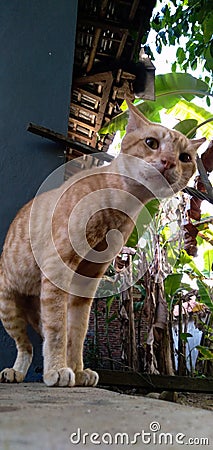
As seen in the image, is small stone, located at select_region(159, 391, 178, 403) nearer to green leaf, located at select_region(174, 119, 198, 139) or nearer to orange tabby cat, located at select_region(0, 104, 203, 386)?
orange tabby cat, located at select_region(0, 104, 203, 386)

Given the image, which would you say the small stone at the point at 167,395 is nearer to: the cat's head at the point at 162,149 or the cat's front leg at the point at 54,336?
the cat's front leg at the point at 54,336

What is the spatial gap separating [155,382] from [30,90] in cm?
145

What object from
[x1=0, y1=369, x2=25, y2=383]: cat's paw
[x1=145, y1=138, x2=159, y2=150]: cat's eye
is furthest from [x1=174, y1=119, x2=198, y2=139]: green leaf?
[x1=0, y1=369, x2=25, y2=383]: cat's paw

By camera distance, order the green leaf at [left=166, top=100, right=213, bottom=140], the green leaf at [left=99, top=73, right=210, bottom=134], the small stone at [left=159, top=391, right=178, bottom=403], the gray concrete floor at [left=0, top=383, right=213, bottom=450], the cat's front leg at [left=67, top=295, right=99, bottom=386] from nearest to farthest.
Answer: the gray concrete floor at [left=0, top=383, right=213, bottom=450] < the cat's front leg at [left=67, top=295, right=99, bottom=386] < the small stone at [left=159, top=391, right=178, bottom=403] < the green leaf at [left=99, top=73, right=210, bottom=134] < the green leaf at [left=166, top=100, right=213, bottom=140]

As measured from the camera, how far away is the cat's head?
1471mm

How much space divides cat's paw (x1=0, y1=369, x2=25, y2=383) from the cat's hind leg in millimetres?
43

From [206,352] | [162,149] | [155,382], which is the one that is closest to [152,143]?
[162,149]

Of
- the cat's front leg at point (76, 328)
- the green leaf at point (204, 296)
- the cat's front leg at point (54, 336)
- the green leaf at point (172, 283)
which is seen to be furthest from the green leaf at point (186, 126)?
the cat's front leg at point (54, 336)

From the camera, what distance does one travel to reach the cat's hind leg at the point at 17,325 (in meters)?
1.57

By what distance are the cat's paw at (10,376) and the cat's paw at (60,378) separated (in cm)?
20

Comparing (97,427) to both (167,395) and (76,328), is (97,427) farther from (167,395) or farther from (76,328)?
(167,395)

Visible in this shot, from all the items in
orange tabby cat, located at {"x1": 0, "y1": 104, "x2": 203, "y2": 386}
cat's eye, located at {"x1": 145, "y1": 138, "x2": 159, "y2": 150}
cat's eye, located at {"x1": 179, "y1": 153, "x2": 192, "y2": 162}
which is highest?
cat's eye, located at {"x1": 145, "y1": 138, "x2": 159, "y2": 150}

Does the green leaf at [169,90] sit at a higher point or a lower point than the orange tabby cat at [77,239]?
higher

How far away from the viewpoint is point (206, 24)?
2.71 metres
